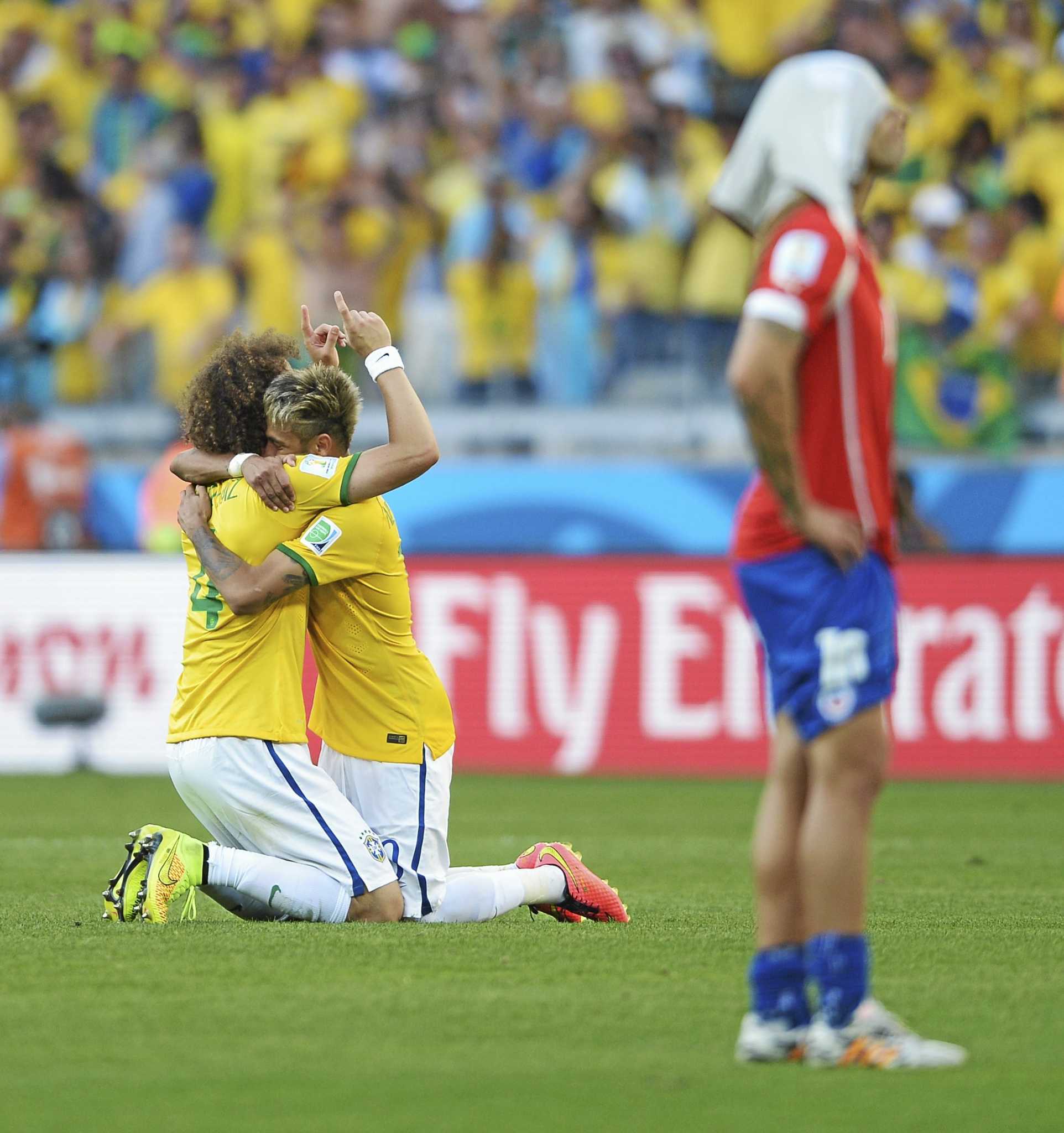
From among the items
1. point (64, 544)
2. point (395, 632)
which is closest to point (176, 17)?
point (64, 544)

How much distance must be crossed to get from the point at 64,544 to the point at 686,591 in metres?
5.03

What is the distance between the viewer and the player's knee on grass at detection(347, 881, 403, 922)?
6141mm

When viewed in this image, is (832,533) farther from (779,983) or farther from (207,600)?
(207,600)

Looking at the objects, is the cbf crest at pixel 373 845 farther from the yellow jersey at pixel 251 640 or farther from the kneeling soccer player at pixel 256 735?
the yellow jersey at pixel 251 640

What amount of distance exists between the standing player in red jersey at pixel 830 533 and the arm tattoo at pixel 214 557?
2353 millimetres

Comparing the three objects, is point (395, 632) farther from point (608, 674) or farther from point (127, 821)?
point (608, 674)

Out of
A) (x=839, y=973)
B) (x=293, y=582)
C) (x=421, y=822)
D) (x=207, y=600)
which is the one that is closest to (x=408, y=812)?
(x=421, y=822)

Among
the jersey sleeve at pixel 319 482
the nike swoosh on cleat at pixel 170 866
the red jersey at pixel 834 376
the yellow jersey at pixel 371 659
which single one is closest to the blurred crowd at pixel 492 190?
the yellow jersey at pixel 371 659

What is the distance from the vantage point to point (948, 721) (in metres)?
12.9

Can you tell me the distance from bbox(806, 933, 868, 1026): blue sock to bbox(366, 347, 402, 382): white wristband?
8.56ft

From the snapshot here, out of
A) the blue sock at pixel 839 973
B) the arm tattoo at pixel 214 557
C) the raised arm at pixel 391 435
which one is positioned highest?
the raised arm at pixel 391 435

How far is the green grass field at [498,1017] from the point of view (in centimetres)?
373

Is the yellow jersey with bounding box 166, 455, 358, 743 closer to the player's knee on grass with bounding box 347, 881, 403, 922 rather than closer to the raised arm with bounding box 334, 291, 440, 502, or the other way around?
the raised arm with bounding box 334, 291, 440, 502

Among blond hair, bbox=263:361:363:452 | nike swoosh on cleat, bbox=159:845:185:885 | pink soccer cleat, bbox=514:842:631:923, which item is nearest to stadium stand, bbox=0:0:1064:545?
pink soccer cleat, bbox=514:842:631:923
